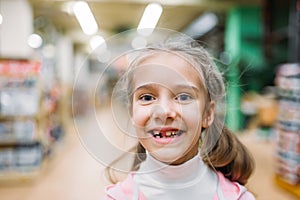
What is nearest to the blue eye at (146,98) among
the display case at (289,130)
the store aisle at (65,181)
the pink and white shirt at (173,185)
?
the pink and white shirt at (173,185)

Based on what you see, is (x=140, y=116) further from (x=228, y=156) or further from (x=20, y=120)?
(x=20, y=120)

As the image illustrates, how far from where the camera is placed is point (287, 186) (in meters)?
3.13

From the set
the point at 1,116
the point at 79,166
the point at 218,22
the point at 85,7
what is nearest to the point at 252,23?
the point at 218,22

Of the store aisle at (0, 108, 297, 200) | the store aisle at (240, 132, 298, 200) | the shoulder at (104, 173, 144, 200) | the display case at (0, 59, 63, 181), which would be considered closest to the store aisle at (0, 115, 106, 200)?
the store aisle at (0, 108, 297, 200)

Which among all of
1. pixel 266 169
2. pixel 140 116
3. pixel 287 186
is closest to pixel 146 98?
pixel 140 116

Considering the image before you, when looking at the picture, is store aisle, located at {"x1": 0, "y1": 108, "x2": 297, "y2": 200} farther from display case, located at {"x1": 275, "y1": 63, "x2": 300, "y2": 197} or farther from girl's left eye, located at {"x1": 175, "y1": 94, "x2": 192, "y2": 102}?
girl's left eye, located at {"x1": 175, "y1": 94, "x2": 192, "y2": 102}

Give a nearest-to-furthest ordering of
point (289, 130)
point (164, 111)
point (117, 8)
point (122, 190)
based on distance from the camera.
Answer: point (164, 111)
point (122, 190)
point (289, 130)
point (117, 8)

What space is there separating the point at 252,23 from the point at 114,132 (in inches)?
268

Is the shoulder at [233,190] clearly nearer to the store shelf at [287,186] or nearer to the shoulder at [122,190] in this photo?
the shoulder at [122,190]

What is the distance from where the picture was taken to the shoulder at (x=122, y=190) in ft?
2.16

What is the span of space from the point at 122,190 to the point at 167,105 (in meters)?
0.23

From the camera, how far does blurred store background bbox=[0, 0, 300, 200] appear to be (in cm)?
67

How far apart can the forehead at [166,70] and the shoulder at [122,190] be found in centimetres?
22

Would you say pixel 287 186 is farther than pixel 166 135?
Yes
